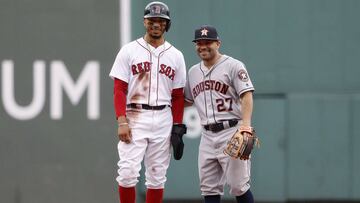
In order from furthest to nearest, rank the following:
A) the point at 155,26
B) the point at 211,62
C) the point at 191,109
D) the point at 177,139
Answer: the point at 191,109, the point at 211,62, the point at 177,139, the point at 155,26

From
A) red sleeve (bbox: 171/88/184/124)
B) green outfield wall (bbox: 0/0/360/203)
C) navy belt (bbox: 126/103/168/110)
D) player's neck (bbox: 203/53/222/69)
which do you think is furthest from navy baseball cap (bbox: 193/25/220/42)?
green outfield wall (bbox: 0/0/360/203)

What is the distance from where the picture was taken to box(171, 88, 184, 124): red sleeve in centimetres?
619

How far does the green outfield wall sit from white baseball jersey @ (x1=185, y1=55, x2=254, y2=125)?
182 cm

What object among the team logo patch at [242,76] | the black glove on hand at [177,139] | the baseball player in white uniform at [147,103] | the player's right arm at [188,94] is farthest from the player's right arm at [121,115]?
the team logo patch at [242,76]

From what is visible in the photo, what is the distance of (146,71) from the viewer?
602 centimetres

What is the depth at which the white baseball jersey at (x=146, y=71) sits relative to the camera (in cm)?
600

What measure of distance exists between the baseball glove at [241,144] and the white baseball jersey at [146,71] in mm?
573

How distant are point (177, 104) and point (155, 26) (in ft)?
2.07

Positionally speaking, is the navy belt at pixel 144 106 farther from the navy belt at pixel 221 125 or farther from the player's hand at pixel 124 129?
the navy belt at pixel 221 125

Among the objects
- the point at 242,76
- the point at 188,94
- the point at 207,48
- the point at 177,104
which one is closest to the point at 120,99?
the point at 177,104

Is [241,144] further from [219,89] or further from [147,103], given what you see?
[147,103]
